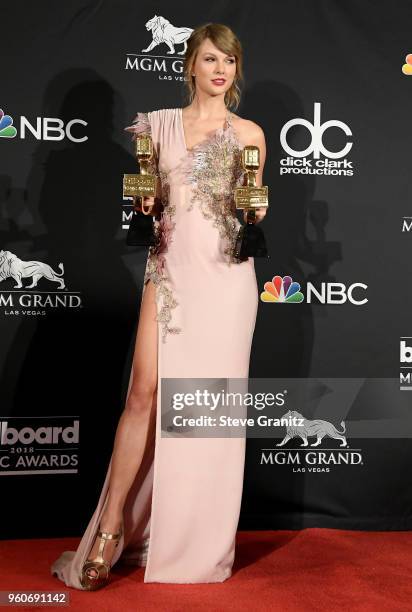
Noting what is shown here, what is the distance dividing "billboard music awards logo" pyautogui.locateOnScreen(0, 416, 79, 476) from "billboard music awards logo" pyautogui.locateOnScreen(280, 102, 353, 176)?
1853 mm

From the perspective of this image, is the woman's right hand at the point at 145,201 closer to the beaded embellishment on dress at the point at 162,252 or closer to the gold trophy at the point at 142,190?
the gold trophy at the point at 142,190

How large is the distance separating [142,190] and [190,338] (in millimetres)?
654

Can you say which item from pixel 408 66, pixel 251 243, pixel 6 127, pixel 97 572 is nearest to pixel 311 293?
pixel 251 243

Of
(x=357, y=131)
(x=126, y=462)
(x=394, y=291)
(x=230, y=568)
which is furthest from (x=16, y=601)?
(x=357, y=131)

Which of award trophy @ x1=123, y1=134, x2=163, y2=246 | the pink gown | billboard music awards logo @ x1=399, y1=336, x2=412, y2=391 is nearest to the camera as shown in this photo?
award trophy @ x1=123, y1=134, x2=163, y2=246

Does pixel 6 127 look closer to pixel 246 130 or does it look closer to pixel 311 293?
pixel 246 130

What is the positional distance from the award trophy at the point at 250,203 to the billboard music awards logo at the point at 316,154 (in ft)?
3.88

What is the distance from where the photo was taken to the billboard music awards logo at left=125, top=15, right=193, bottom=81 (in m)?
4.41

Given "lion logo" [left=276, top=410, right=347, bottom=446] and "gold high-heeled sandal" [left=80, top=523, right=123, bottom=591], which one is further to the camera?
"lion logo" [left=276, top=410, right=347, bottom=446]

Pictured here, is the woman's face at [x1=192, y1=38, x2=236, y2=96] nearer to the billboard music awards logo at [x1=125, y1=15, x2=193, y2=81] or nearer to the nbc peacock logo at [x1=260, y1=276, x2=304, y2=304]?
the billboard music awards logo at [x1=125, y1=15, x2=193, y2=81]

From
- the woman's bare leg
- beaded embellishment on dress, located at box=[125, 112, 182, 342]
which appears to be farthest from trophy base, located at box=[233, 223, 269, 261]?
the woman's bare leg

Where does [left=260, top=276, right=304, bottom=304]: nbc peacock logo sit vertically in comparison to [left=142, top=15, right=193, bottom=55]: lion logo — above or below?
below

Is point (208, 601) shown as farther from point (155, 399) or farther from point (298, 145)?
point (298, 145)

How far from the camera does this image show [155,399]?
3.53 metres
